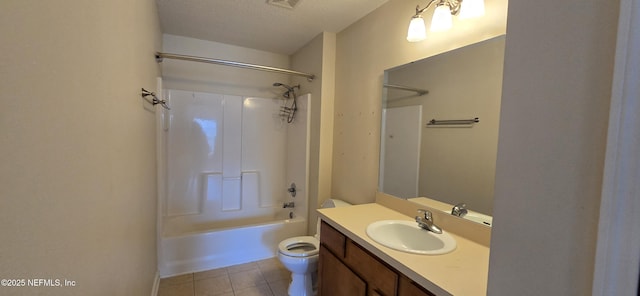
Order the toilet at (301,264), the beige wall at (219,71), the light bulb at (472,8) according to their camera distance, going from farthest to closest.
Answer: the beige wall at (219,71)
the toilet at (301,264)
the light bulb at (472,8)

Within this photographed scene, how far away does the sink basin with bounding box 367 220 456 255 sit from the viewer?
4.20 ft

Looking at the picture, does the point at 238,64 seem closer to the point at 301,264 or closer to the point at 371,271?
the point at 301,264

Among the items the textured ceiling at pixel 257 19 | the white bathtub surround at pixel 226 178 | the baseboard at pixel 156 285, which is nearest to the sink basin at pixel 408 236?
the white bathtub surround at pixel 226 178

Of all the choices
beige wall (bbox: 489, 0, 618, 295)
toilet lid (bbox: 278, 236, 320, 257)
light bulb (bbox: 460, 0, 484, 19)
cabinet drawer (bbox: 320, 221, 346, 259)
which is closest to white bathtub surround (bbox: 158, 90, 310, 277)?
toilet lid (bbox: 278, 236, 320, 257)

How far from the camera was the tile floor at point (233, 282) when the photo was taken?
2098 mm

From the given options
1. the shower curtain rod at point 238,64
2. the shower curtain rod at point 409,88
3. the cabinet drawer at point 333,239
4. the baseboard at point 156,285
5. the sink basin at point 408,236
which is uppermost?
the shower curtain rod at point 238,64

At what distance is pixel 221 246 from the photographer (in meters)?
2.50

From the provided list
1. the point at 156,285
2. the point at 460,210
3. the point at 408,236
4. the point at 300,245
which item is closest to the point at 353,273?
the point at 408,236

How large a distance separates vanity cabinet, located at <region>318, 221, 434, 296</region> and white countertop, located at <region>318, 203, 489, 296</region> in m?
0.04

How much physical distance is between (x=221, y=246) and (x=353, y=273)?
1.70 meters

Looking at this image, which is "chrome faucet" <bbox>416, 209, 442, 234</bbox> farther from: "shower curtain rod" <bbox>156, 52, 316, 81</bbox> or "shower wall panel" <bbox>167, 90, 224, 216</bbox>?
"shower wall panel" <bbox>167, 90, 224, 216</bbox>

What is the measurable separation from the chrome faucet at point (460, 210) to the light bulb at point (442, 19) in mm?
995

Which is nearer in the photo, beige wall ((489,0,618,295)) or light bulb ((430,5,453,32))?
beige wall ((489,0,618,295))

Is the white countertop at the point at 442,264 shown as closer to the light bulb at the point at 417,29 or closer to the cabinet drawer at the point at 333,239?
the cabinet drawer at the point at 333,239
